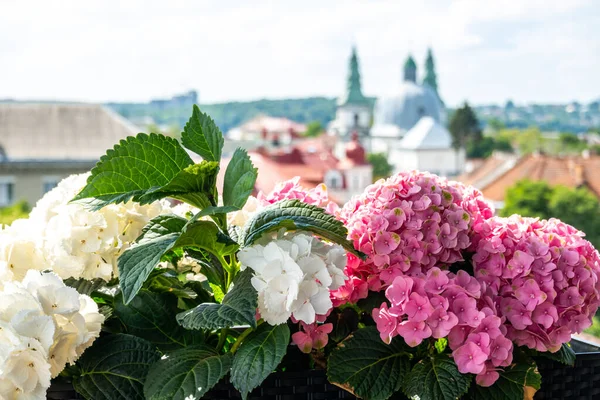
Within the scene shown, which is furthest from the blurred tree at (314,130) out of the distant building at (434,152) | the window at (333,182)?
the window at (333,182)

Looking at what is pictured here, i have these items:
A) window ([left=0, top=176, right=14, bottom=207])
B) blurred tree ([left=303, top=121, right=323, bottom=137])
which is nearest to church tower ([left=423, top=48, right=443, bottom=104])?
blurred tree ([left=303, top=121, right=323, bottom=137])

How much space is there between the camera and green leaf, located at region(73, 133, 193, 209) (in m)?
0.58

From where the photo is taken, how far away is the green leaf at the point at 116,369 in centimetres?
55

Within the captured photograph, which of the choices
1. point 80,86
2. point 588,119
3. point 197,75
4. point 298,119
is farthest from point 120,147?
point 588,119

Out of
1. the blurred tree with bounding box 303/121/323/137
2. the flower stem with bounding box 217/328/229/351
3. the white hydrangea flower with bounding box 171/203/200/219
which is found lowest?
the blurred tree with bounding box 303/121/323/137

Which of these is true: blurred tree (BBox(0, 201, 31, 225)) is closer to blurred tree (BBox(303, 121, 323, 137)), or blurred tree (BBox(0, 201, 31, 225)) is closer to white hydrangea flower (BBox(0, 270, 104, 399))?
white hydrangea flower (BBox(0, 270, 104, 399))

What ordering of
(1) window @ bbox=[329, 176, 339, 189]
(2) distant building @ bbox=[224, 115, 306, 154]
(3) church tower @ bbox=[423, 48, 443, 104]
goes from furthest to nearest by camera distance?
(3) church tower @ bbox=[423, 48, 443, 104]
(2) distant building @ bbox=[224, 115, 306, 154]
(1) window @ bbox=[329, 176, 339, 189]

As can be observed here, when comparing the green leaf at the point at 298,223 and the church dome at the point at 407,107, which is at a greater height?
the green leaf at the point at 298,223

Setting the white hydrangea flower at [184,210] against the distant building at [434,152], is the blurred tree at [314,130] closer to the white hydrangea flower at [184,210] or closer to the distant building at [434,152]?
the distant building at [434,152]

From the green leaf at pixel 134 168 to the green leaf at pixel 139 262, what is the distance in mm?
42

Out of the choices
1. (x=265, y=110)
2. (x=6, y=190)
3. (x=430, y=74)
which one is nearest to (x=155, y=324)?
(x=6, y=190)

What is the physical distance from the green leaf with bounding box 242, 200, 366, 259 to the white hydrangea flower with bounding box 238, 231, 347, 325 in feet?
0.04

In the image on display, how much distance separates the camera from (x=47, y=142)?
14.6m

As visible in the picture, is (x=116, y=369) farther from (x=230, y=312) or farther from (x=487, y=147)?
(x=487, y=147)
